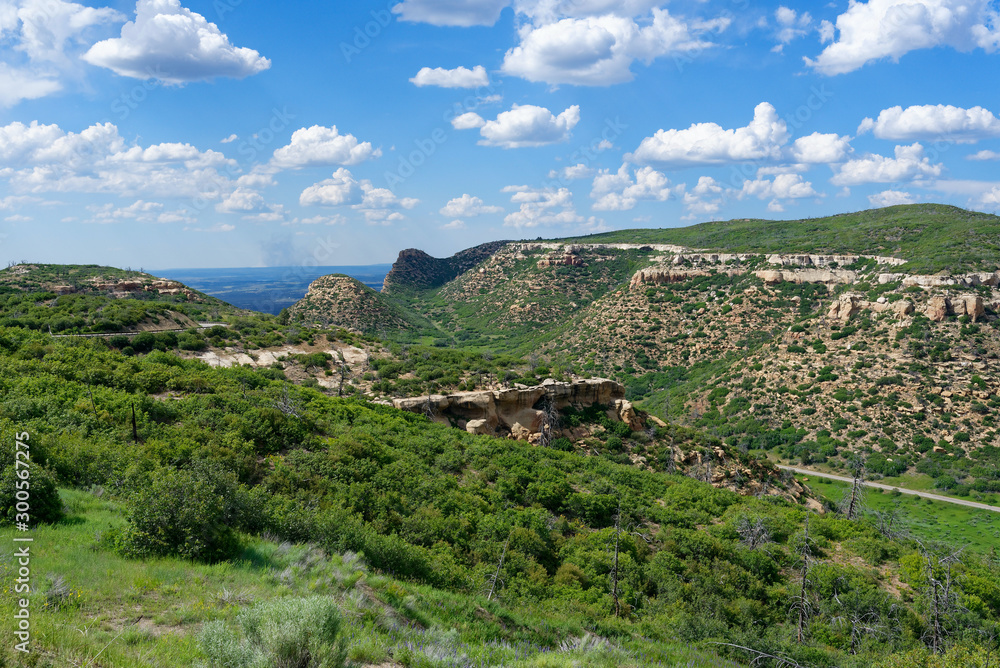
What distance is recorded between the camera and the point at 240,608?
648 centimetres

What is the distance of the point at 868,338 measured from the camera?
183 feet

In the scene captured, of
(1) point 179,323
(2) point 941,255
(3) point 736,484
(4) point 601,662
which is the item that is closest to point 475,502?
(4) point 601,662

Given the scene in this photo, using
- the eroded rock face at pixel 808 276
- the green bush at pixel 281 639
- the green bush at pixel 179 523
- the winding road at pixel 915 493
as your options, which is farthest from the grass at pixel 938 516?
the green bush at pixel 179 523

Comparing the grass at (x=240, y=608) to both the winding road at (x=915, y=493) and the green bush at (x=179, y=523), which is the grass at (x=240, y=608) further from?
the winding road at (x=915, y=493)

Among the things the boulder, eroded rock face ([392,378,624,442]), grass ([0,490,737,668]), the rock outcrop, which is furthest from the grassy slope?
grass ([0,490,737,668])

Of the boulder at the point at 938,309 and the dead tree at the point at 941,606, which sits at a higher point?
the boulder at the point at 938,309

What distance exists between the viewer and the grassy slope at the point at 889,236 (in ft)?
208

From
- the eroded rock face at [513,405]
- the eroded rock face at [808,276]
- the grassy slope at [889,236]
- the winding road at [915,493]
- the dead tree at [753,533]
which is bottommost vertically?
the winding road at [915,493]

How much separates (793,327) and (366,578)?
68609 millimetres

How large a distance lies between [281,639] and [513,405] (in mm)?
26950

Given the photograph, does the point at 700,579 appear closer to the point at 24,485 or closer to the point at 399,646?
the point at 399,646

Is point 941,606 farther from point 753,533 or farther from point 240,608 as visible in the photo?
point 240,608

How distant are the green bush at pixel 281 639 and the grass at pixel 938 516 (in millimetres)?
40222

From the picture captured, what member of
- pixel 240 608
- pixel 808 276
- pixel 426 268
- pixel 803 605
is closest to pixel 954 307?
pixel 808 276
